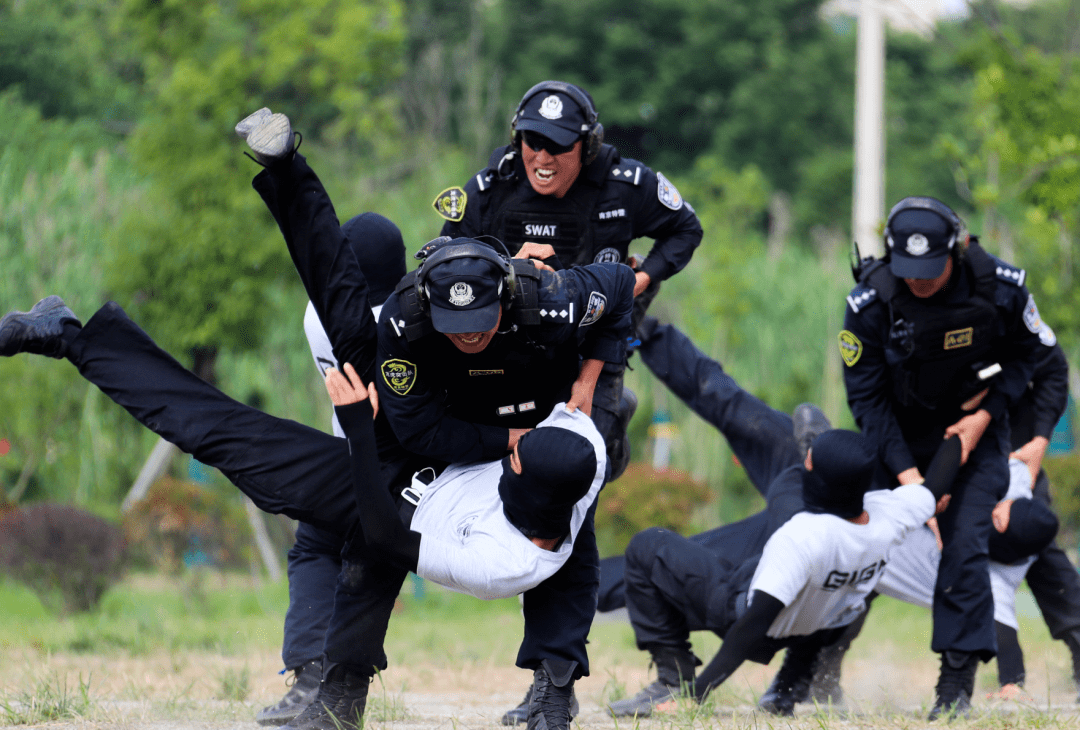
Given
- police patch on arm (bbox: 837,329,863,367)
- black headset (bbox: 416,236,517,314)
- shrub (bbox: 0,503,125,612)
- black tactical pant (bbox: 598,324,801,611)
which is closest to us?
black headset (bbox: 416,236,517,314)

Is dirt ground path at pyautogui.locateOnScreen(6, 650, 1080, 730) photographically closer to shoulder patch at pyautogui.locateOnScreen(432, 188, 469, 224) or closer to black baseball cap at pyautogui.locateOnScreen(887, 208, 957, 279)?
black baseball cap at pyautogui.locateOnScreen(887, 208, 957, 279)

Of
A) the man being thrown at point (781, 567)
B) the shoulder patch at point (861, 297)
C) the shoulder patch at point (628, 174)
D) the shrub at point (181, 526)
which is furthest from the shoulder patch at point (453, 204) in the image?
the shrub at point (181, 526)

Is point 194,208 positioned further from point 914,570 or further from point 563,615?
point 563,615

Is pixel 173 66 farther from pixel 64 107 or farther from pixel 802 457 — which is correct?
pixel 802 457

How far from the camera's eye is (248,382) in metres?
11.4

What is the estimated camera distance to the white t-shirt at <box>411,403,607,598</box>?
351 cm

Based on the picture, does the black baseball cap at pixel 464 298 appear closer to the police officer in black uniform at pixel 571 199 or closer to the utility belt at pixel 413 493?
the utility belt at pixel 413 493

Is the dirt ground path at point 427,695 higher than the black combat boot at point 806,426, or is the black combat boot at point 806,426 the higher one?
the black combat boot at point 806,426

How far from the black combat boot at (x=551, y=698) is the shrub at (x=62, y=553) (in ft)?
17.2

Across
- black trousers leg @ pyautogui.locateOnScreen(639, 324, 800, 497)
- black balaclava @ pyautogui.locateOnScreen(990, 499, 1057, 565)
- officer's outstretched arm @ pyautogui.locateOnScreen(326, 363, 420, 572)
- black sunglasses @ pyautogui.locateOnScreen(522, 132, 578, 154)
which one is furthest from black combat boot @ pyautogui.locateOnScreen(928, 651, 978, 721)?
black sunglasses @ pyautogui.locateOnScreen(522, 132, 578, 154)

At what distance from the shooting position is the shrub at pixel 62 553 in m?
7.97

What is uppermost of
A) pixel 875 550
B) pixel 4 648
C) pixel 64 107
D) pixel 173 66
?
pixel 64 107

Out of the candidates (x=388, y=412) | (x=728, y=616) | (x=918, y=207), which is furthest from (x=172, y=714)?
(x=918, y=207)

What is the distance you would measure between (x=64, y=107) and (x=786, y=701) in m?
12.5
